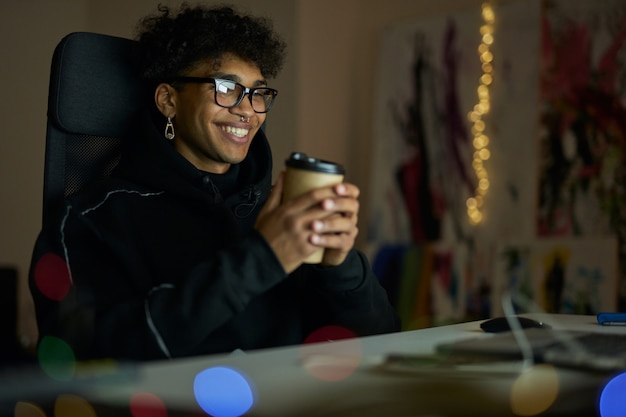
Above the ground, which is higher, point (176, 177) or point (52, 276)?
point (176, 177)

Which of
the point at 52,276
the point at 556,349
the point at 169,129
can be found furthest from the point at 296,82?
the point at 556,349

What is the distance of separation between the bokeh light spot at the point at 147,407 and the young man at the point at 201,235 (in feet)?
1.92

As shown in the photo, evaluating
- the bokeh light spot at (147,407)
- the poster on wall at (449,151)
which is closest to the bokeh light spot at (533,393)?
the bokeh light spot at (147,407)

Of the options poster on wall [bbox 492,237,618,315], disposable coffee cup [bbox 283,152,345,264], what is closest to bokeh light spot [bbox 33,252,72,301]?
disposable coffee cup [bbox 283,152,345,264]

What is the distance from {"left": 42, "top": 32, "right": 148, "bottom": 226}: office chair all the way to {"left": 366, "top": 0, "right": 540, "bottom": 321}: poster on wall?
217 centimetres

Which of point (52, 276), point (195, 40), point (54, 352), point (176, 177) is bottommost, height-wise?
point (54, 352)

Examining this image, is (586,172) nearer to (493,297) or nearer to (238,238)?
(493,297)

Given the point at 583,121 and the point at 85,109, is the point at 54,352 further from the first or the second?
the point at 583,121

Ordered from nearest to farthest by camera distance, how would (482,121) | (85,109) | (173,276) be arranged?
(173,276) → (85,109) → (482,121)

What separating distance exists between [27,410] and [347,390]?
0.23 m

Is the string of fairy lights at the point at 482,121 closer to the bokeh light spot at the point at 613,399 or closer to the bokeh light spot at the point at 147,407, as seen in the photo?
the bokeh light spot at the point at 613,399

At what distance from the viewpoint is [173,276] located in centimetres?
149

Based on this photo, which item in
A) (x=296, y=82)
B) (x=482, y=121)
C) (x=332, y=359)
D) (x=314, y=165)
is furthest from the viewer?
(x=296, y=82)

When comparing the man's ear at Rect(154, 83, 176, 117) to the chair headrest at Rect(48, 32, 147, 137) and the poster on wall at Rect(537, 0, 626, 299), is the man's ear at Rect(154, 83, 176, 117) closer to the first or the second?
the chair headrest at Rect(48, 32, 147, 137)
